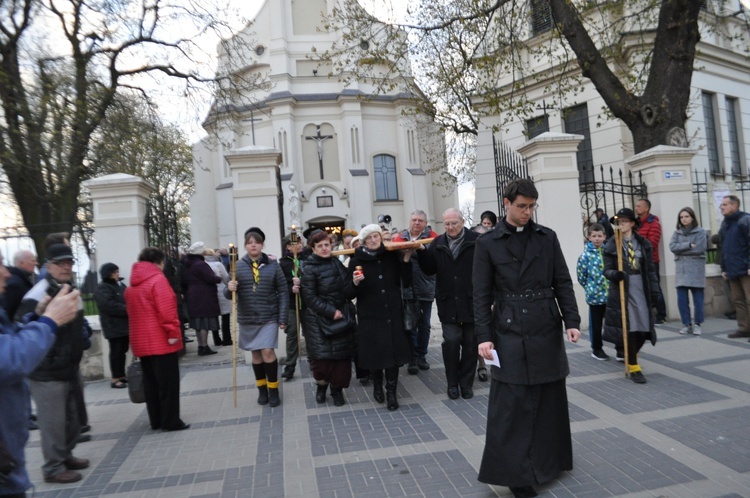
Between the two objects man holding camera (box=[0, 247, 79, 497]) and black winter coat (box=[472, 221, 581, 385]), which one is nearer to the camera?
man holding camera (box=[0, 247, 79, 497])

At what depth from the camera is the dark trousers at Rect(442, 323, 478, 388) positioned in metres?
6.38

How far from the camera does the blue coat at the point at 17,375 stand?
2.42 meters

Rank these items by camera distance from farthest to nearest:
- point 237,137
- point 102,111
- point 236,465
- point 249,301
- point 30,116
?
1. point 237,137
2. point 102,111
3. point 30,116
4. point 249,301
5. point 236,465

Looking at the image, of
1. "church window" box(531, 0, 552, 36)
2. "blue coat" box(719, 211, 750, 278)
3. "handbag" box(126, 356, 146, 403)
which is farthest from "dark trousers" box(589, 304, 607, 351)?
"church window" box(531, 0, 552, 36)

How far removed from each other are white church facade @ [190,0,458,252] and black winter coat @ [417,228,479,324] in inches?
979

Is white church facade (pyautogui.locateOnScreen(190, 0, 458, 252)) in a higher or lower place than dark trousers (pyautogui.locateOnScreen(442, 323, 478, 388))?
higher

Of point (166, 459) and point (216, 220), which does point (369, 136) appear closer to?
point (216, 220)

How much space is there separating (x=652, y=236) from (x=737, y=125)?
14.3m

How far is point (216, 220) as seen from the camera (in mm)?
34125

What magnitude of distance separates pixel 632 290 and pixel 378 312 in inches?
121

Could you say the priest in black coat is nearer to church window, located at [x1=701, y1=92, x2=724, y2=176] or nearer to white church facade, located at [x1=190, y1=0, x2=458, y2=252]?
church window, located at [x1=701, y1=92, x2=724, y2=176]

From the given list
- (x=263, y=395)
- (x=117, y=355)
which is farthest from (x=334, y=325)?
(x=117, y=355)

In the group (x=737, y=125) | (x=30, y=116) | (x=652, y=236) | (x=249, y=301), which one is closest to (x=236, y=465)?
(x=249, y=301)

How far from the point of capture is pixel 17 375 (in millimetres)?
2453
